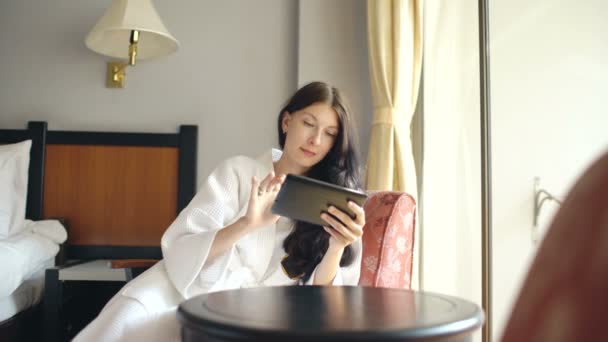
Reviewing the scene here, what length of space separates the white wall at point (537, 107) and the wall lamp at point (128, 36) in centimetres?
152

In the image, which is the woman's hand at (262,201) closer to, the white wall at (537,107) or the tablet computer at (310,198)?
the tablet computer at (310,198)

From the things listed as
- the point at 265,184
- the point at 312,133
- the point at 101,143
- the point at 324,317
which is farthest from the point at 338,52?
the point at 324,317

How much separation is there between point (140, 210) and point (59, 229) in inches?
15.6

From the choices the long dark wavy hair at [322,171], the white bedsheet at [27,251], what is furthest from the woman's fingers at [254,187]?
the white bedsheet at [27,251]

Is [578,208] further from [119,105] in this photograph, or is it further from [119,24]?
[119,105]

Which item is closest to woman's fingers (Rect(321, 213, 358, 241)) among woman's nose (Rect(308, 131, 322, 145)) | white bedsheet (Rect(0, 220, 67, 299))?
woman's nose (Rect(308, 131, 322, 145))

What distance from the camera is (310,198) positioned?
134cm

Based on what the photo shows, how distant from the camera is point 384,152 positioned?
2436 mm

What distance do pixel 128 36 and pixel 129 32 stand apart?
3 cm

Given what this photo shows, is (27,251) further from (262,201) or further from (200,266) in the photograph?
(262,201)

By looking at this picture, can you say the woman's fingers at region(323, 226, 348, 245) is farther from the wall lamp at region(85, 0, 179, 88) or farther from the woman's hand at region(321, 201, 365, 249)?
the wall lamp at region(85, 0, 179, 88)

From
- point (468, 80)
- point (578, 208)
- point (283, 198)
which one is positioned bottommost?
point (283, 198)

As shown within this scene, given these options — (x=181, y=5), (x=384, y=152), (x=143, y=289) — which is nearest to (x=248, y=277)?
(x=143, y=289)

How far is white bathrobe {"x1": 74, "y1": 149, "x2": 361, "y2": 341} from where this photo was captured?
1402 mm
